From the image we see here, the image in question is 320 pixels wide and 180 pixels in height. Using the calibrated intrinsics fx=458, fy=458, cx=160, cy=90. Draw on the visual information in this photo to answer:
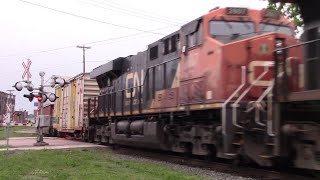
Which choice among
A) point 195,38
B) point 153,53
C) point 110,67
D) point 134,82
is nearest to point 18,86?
point 110,67

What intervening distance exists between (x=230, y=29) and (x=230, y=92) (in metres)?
1.97

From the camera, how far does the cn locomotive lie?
820cm

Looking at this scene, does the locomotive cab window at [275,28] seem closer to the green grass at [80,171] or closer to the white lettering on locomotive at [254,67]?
the white lettering on locomotive at [254,67]

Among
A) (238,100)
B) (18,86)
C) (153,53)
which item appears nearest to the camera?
(238,100)

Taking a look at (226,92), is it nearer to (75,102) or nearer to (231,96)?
(231,96)

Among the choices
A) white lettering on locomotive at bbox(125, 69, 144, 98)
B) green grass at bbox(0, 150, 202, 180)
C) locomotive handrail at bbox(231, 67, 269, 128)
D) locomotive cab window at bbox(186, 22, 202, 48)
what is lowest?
green grass at bbox(0, 150, 202, 180)

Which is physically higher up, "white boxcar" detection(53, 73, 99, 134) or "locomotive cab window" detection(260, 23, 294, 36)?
"locomotive cab window" detection(260, 23, 294, 36)

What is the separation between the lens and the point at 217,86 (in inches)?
438

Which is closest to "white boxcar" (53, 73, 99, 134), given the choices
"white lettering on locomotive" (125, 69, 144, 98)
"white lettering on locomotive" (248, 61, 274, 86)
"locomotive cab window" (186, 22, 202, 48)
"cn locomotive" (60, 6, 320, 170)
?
"white lettering on locomotive" (125, 69, 144, 98)

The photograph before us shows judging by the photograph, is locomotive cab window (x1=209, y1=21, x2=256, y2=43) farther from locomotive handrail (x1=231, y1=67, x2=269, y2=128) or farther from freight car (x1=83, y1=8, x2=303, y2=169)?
locomotive handrail (x1=231, y1=67, x2=269, y2=128)

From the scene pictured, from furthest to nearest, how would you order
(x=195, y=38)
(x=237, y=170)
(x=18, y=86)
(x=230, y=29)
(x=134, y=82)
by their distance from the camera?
(x=18, y=86)
(x=134, y=82)
(x=195, y=38)
(x=230, y=29)
(x=237, y=170)

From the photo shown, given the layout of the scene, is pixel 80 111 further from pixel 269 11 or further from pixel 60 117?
pixel 269 11

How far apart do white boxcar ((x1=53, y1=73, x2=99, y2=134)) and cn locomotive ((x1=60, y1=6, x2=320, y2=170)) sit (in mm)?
8199

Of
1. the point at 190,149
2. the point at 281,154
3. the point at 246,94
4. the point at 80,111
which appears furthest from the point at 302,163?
the point at 80,111
